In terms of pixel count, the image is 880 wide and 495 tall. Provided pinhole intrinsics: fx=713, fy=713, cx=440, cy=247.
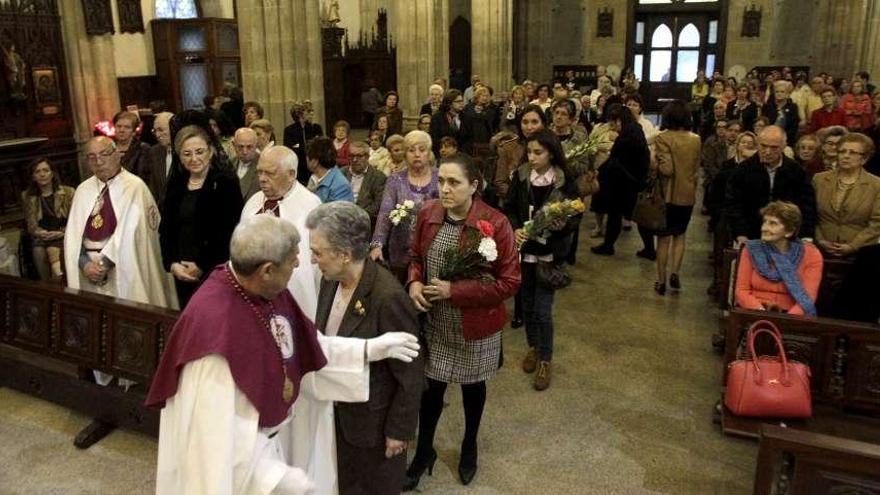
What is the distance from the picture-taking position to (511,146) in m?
6.90

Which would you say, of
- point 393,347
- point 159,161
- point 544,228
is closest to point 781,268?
point 544,228

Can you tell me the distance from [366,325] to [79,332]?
8.66 ft

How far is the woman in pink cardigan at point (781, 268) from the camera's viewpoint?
4.51 meters

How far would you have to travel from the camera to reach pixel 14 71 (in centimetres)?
1130

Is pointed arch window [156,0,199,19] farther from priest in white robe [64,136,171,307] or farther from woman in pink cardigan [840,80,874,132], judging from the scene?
woman in pink cardigan [840,80,874,132]

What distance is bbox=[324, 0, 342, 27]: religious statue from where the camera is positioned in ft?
63.8

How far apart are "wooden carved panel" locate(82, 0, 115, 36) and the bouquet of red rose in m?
11.3

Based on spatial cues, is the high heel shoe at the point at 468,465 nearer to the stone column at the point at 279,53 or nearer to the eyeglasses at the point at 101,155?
the eyeglasses at the point at 101,155

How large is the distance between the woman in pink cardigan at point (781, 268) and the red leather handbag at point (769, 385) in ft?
1.90

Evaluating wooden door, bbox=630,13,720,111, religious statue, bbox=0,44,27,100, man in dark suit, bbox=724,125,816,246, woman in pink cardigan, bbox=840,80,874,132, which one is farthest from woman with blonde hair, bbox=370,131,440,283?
wooden door, bbox=630,13,720,111

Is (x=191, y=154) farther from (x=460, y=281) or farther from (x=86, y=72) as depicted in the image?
(x=86, y=72)

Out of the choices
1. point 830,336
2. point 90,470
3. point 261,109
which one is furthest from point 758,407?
point 261,109

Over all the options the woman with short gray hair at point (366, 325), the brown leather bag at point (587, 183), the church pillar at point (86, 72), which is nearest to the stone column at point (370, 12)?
the church pillar at point (86, 72)

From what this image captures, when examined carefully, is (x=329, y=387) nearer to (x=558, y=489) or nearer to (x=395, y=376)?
(x=395, y=376)
